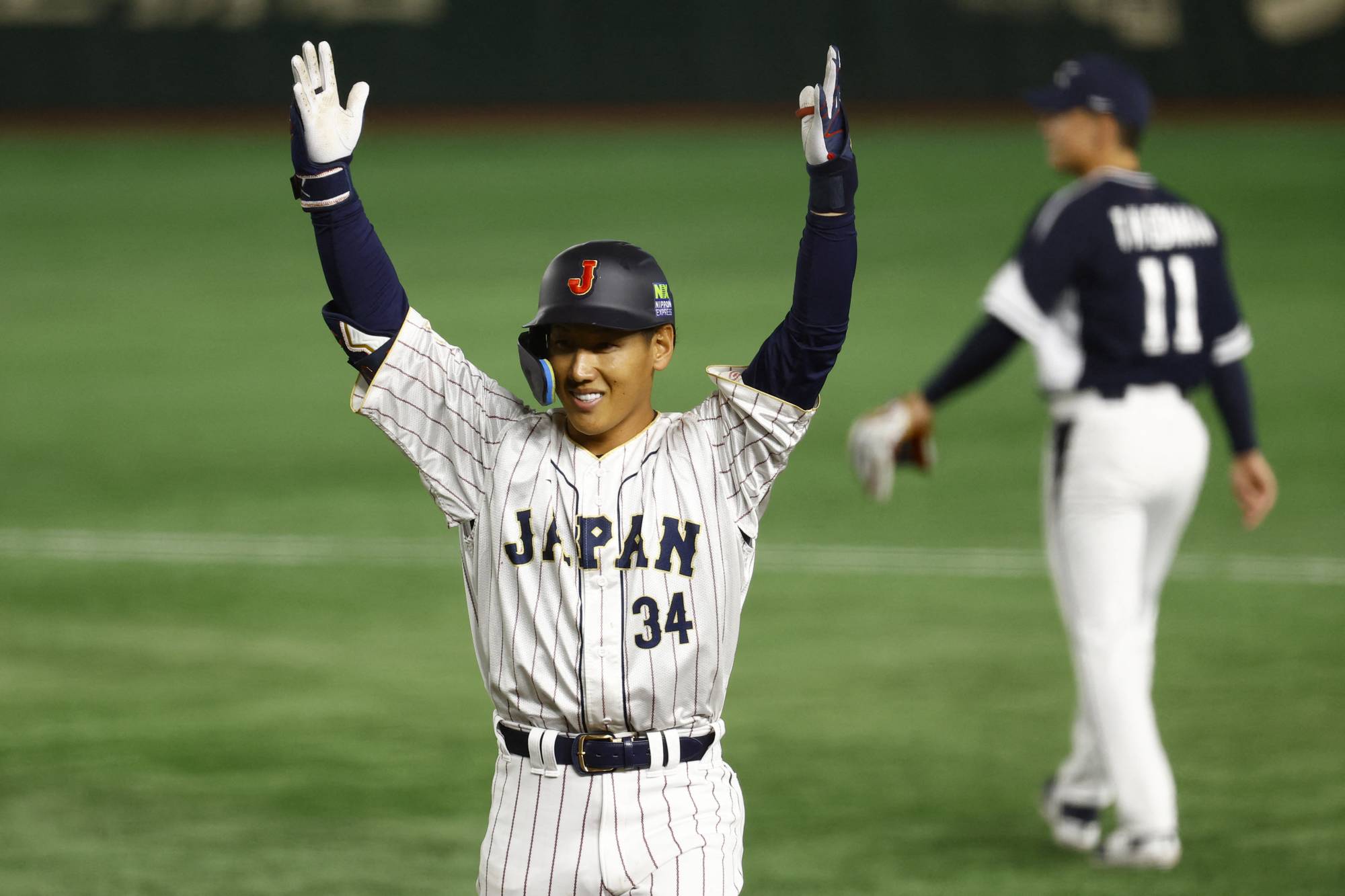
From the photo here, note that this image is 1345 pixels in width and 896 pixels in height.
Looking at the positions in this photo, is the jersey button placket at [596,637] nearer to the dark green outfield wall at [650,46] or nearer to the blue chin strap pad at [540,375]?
the blue chin strap pad at [540,375]

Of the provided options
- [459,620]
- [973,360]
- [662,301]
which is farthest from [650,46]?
[662,301]

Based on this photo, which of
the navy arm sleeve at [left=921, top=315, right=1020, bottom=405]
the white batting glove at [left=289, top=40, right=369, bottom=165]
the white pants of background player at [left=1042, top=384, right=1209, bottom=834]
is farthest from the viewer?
the navy arm sleeve at [left=921, top=315, right=1020, bottom=405]

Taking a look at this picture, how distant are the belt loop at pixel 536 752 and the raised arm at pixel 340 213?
2.41 ft

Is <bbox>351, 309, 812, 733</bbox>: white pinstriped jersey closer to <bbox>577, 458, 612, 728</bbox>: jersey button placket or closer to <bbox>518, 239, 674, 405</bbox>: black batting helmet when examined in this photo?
<bbox>577, 458, 612, 728</bbox>: jersey button placket

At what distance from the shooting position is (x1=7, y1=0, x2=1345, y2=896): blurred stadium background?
6590 mm

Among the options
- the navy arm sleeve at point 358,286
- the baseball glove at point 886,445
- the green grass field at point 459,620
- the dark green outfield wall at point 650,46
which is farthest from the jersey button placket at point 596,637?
the dark green outfield wall at point 650,46

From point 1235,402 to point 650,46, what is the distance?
21.9 metres

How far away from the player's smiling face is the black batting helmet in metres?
0.03

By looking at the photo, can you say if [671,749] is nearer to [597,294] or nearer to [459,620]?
[597,294]

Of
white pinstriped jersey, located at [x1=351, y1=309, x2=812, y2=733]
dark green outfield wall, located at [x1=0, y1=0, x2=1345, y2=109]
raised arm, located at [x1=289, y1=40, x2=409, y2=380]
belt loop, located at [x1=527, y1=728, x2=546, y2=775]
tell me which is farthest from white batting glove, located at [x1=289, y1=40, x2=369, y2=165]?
dark green outfield wall, located at [x1=0, y1=0, x2=1345, y2=109]

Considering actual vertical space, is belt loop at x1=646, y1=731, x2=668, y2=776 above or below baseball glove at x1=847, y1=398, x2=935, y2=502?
below

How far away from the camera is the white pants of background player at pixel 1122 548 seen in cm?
567

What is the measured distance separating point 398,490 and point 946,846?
243 inches

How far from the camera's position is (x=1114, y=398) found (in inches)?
229
